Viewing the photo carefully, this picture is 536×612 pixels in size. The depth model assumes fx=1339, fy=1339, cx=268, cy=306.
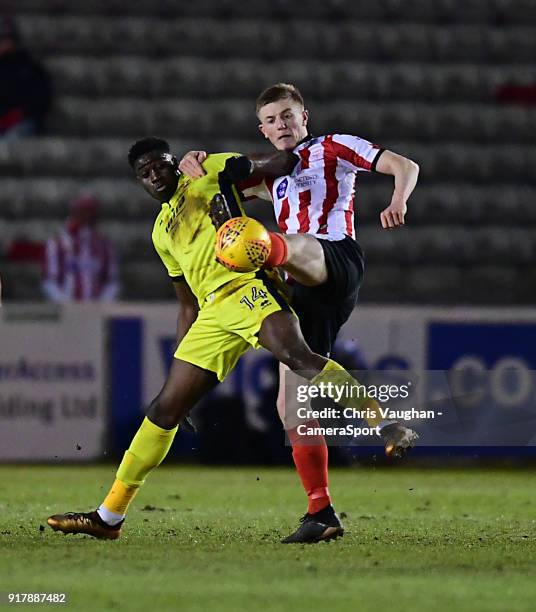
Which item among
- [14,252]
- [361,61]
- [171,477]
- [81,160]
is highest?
[361,61]

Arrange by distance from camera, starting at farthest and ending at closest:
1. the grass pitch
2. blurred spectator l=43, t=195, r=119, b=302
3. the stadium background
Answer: the stadium background
blurred spectator l=43, t=195, r=119, b=302
the grass pitch

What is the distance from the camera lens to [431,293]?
1087 cm

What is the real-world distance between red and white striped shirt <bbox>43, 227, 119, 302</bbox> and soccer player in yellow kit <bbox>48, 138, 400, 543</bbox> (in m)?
5.00

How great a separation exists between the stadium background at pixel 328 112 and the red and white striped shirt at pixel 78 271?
28cm

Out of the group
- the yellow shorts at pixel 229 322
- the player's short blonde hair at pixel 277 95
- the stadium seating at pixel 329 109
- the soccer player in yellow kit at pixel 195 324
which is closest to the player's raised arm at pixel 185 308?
the soccer player in yellow kit at pixel 195 324

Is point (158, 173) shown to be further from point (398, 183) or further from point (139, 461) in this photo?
point (139, 461)

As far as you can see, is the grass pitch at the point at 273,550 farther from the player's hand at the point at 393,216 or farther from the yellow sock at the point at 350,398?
the player's hand at the point at 393,216

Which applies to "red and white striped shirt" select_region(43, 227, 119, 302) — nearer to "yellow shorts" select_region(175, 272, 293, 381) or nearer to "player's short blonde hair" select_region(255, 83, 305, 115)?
"player's short blonde hair" select_region(255, 83, 305, 115)

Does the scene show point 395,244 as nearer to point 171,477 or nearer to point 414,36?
point 414,36

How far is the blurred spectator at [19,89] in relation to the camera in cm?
1088

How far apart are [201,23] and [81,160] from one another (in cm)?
168

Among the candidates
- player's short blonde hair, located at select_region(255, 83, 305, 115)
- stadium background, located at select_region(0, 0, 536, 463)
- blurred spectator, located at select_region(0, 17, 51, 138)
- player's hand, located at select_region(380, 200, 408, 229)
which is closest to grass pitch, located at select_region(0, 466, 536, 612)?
player's hand, located at select_region(380, 200, 408, 229)

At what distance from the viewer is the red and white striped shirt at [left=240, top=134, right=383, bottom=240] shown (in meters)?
5.26

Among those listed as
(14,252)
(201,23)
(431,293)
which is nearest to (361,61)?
(201,23)
